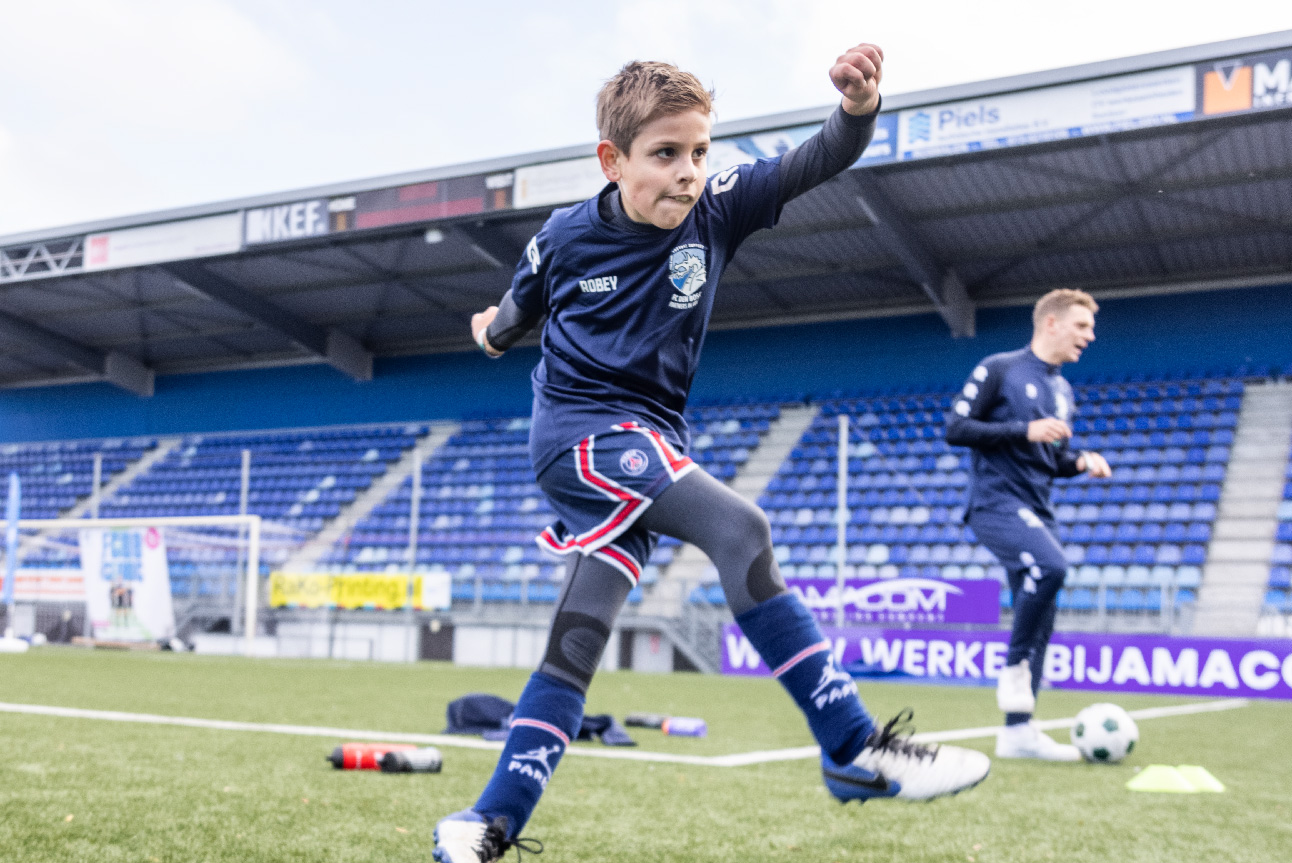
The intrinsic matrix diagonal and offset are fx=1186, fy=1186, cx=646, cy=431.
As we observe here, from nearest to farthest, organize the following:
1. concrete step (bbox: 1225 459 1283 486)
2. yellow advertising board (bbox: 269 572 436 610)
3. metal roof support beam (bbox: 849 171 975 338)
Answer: metal roof support beam (bbox: 849 171 975 338) < concrete step (bbox: 1225 459 1283 486) < yellow advertising board (bbox: 269 572 436 610)

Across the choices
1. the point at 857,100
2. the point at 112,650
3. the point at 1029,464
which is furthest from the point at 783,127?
the point at 857,100

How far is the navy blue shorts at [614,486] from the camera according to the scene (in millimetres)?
2256

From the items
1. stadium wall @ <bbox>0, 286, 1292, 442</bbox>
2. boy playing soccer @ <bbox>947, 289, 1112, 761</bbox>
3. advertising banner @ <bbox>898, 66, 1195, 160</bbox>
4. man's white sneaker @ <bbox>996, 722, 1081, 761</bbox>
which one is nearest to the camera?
boy playing soccer @ <bbox>947, 289, 1112, 761</bbox>

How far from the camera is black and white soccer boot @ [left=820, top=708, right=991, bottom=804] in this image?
2.10 m

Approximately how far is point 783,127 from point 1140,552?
6879mm

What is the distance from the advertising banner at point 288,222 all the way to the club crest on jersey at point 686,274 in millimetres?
16044

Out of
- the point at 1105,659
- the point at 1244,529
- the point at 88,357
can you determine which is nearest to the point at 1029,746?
the point at 1105,659

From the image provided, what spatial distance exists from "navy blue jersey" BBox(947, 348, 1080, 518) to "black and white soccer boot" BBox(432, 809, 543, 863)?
10.5 feet

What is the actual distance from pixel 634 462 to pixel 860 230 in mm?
15607

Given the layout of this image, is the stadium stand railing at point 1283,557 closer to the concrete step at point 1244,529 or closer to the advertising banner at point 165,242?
the concrete step at point 1244,529

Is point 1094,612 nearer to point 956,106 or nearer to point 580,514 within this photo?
point 956,106

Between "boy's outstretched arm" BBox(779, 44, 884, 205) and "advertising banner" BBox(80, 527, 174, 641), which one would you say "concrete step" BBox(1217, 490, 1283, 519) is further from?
"boy's outstretched arm" BBox(779, 44, 884, 205)

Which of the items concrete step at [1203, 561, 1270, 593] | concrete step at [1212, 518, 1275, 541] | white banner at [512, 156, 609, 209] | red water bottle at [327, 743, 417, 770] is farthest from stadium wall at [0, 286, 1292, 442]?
red water bottle at [327, 743, 417, 770]

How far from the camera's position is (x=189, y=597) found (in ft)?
55.3
